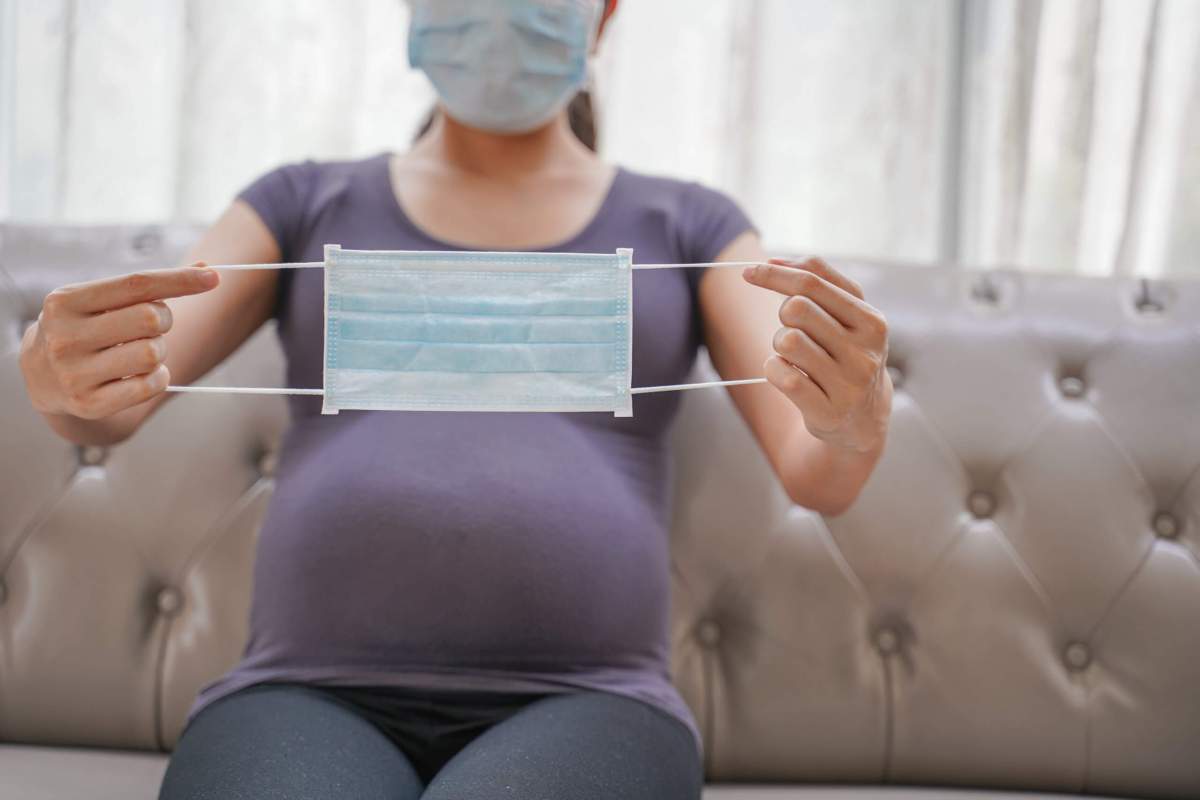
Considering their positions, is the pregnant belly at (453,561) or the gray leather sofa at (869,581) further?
the gray leather sofa at (869,581)

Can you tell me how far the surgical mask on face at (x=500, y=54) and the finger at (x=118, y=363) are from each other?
42 centimetres

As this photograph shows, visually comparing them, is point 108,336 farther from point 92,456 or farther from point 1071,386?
point 1071,386

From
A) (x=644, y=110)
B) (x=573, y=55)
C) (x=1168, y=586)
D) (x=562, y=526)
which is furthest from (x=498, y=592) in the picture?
(x=644, y=110)

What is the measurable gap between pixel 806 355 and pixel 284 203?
23.1 inches

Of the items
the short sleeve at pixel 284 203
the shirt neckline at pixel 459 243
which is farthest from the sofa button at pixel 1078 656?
the short sleeve at pixel 284 203

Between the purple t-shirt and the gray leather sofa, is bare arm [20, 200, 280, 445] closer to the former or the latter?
the purple t-shirt

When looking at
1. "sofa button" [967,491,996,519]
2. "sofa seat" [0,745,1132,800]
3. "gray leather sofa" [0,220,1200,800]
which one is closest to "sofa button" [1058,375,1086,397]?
"gray leather sofa" [0,220,1200,800]

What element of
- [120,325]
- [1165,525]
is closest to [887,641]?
[1165,525]

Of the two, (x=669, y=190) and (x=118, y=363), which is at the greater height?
(x=669, y=190)

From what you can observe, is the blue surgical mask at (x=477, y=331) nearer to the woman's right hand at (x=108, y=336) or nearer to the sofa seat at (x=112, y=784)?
the woman's right hand at (x=108, y=336)

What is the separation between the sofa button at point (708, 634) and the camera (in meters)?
1.19

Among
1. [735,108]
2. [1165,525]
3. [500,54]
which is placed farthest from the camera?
[735,108]

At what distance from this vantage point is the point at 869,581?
118cm

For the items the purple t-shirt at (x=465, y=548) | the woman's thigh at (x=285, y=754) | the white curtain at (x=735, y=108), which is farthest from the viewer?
the white curtain at (x=735, y=108)
